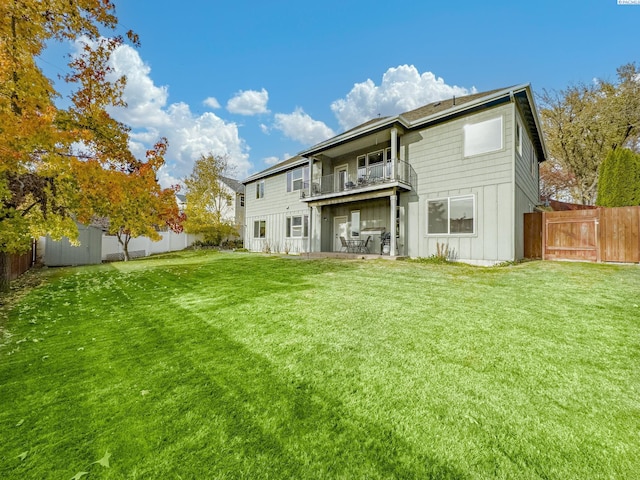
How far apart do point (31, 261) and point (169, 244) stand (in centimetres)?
1166

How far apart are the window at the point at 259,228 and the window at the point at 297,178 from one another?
3465 millimetres

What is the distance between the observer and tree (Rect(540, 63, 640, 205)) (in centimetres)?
1886

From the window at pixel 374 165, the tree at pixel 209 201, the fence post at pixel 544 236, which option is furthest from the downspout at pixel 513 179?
the tree at pixel 209 201

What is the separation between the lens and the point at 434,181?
442 inches

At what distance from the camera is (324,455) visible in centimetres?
171

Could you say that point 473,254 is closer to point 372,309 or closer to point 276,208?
point 372,309

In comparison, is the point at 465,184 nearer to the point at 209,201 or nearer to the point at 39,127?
the point at 39,127

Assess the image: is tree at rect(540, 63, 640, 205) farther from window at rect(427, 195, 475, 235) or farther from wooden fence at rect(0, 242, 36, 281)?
wooden fence at rect(0, 242, 36, 281)

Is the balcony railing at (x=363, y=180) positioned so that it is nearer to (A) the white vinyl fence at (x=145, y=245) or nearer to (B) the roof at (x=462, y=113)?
(B) the roof at (x=462, y=113)

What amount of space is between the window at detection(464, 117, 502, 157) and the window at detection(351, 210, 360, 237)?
19.2 ft

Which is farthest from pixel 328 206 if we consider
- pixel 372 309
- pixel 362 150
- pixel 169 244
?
pixel 169 244

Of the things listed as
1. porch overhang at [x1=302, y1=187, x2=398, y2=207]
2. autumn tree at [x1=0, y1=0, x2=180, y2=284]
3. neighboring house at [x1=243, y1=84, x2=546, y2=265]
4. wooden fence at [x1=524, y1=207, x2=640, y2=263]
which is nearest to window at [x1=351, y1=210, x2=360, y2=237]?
neighboring house at [x1=243, y1=84, x2=546, y2=265]

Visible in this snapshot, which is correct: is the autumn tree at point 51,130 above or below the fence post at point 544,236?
above

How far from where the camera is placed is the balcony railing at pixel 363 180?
11930 mm
